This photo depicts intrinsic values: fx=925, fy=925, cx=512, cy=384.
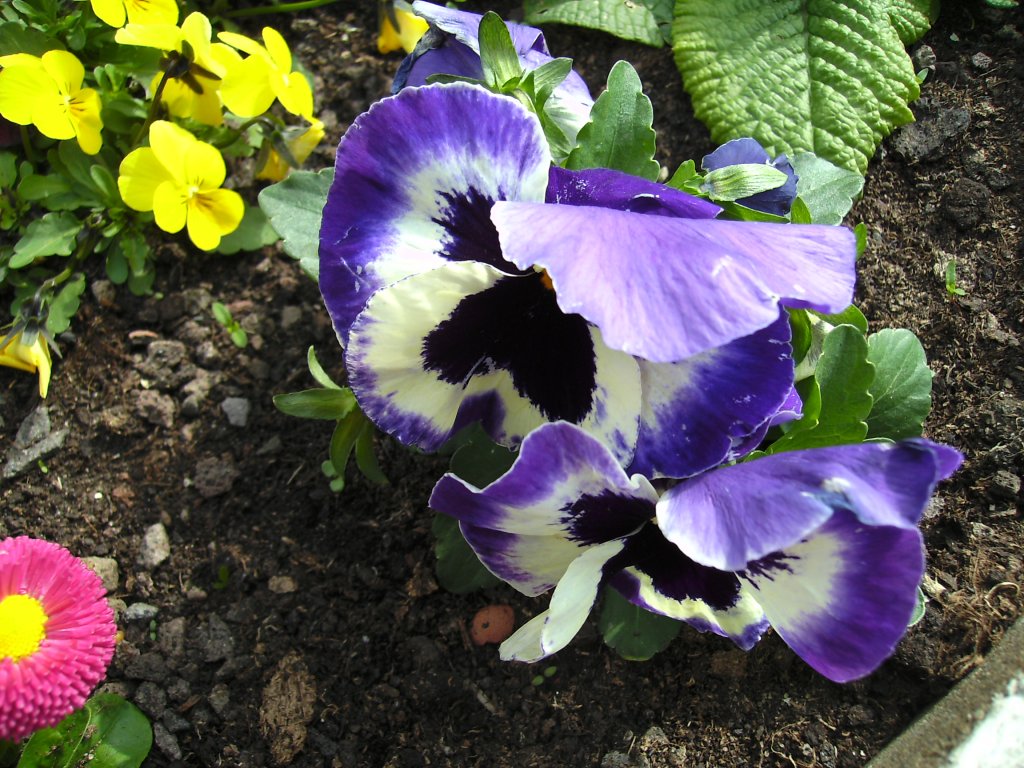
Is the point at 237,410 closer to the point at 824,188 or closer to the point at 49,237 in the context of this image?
the point at 49,237

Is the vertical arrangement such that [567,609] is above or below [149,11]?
below

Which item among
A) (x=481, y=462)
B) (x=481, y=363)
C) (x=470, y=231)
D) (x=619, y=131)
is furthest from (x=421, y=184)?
(x=481, y=462)

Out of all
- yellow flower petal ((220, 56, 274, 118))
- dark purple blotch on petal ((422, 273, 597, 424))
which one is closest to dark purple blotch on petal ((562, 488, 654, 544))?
dark purple blotch on petal ((422, 273, 597, 424))

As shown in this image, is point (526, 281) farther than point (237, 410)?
No

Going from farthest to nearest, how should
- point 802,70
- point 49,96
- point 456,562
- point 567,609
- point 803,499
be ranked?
point 802,70 < point 49,96 < point 456,562 < point 567,609 < point 803,499

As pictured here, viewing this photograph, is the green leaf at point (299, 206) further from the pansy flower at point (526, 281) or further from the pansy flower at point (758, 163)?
the pansy flower at point (758, 163)

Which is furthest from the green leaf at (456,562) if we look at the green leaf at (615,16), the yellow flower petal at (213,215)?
the green leaf at (615,16)

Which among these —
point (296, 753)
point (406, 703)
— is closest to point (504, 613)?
point (406, 703)
